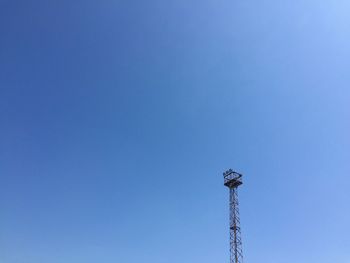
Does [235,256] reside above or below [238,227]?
below

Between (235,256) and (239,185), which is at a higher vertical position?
(239,185)

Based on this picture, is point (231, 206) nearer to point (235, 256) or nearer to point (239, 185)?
point (239, 185)

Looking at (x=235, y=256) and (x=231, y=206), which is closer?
(x=235, y=256)

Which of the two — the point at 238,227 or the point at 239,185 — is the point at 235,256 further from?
the point at 239,185

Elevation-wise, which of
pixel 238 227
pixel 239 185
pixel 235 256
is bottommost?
pixel 235 256

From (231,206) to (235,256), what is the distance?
849 cm

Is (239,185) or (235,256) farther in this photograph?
(239,185)

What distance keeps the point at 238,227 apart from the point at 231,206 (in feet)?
12.6

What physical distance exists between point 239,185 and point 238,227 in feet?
23.9

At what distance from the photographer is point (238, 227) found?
5862 cm

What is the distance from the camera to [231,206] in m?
60.7

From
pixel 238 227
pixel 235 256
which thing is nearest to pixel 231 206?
pixel 238 227

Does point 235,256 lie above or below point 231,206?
below

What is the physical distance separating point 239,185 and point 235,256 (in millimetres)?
12073
